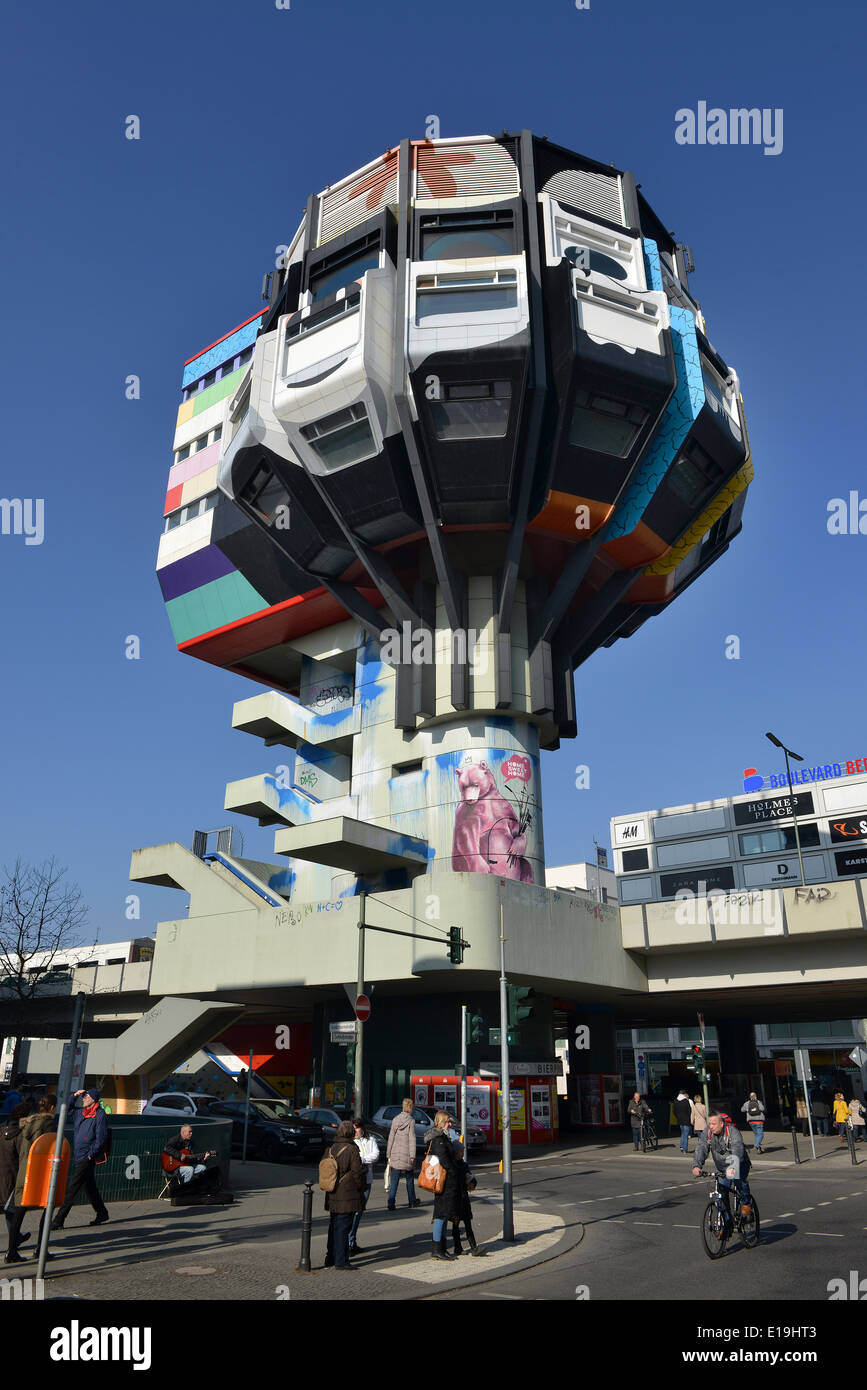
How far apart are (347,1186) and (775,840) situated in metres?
89.5

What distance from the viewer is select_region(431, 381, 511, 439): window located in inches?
1506

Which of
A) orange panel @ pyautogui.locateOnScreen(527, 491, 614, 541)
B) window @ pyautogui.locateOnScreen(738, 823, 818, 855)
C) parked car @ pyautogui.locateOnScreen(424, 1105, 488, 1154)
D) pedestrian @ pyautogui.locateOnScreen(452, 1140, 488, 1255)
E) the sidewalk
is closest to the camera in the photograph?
the sidewalk

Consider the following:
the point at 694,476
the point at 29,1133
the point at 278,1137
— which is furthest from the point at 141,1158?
the point at 694,476

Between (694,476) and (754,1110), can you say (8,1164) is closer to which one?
(754,1110)

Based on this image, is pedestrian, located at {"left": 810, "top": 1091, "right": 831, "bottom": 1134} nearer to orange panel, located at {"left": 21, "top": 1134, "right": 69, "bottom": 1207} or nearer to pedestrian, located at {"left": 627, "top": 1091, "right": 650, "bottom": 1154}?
pedestrian, located at {"left": 627, "top": 1091, "right": 650, "bottom": 1154}

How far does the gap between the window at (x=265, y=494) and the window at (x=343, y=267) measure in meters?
8.48

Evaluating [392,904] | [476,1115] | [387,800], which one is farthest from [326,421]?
[476,1115]

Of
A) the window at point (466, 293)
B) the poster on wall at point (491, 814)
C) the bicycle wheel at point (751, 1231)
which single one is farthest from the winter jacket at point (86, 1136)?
the window at point (466, 293)

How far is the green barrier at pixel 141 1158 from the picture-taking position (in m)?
18.3

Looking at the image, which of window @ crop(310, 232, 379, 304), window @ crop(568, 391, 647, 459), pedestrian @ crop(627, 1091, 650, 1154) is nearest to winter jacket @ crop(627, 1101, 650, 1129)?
pedestrian @ crop(627, 1091, 650, 1154)

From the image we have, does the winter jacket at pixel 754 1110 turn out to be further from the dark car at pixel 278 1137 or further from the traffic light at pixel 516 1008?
the traffic light at pixel 516 1008

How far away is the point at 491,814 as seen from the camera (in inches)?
1586

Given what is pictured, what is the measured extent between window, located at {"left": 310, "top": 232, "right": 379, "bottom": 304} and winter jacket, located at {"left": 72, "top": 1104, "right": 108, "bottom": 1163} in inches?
1459
